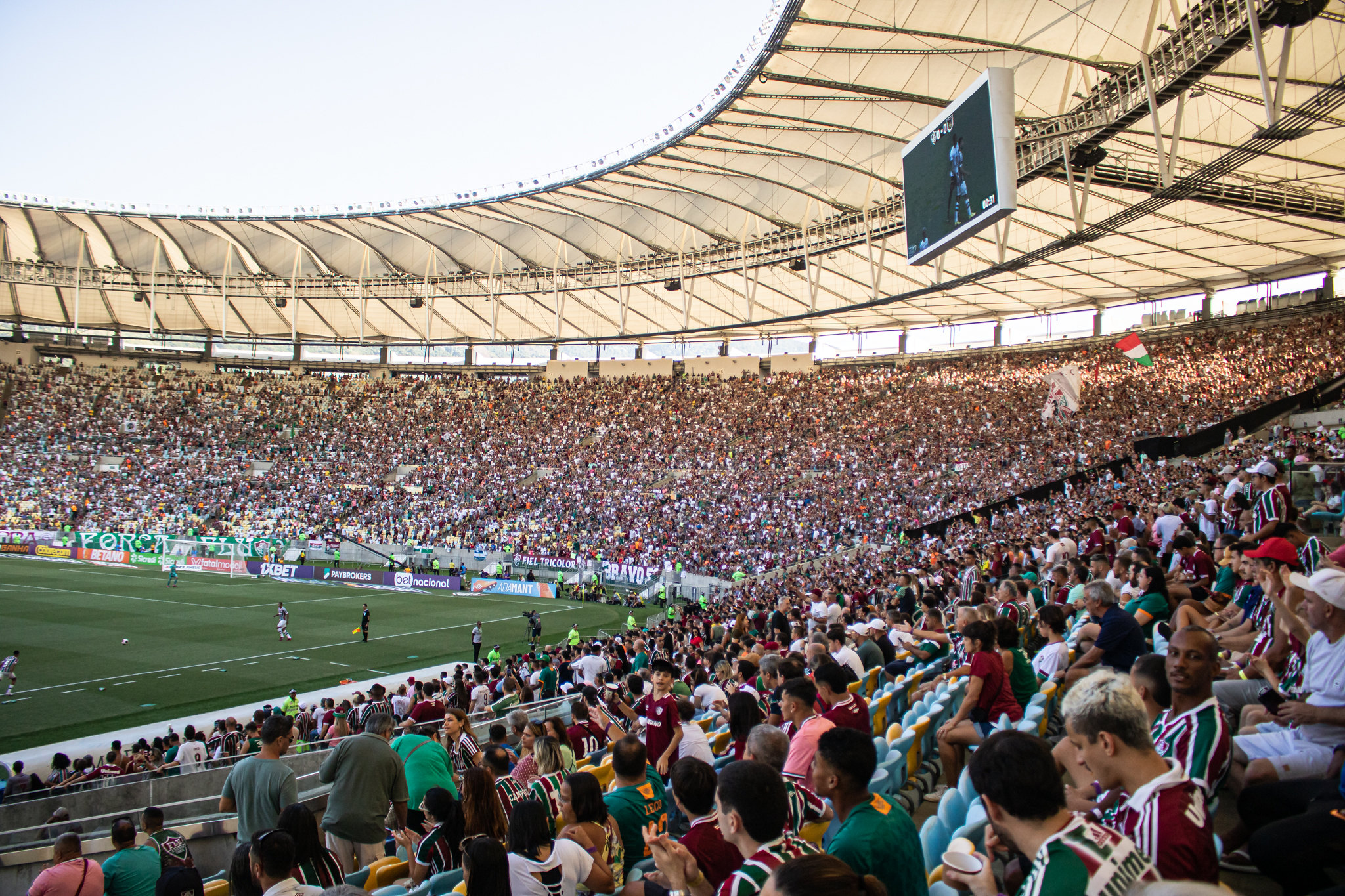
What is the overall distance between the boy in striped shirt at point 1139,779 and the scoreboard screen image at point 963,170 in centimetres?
1438

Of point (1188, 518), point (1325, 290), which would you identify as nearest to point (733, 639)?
point (1188, 518)

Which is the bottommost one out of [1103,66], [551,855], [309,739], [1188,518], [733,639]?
[309,739]

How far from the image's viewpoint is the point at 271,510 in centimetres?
4634

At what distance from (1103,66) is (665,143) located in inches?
564

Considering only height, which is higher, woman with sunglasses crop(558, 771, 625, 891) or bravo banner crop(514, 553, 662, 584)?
woman with sunglasses crop(558, 771, 625, 891)

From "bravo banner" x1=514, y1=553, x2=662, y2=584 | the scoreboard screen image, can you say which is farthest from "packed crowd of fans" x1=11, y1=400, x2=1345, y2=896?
"bravo banner" x1=514, y1=553, x2=662, y2=584

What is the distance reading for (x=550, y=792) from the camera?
16.1ft

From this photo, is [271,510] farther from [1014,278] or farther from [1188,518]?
[1188,518]

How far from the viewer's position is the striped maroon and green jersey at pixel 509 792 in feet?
15.9

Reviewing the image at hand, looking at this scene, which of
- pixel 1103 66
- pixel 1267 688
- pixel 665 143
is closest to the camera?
pixel 1267 688

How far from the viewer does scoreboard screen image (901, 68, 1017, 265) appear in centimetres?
1546

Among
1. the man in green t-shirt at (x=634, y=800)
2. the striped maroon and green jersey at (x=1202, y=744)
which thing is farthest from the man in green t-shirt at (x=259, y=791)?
the striped maroon and green jersey at (x=1202, y=744)

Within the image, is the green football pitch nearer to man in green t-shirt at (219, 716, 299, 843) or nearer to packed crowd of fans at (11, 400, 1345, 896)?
Result: packed crowd of fans at (11, 400, 1345, 896)

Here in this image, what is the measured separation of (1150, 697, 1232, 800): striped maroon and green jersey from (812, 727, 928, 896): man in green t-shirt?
55.3 inches
